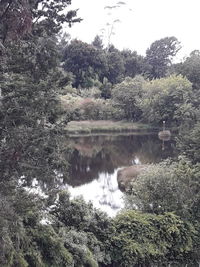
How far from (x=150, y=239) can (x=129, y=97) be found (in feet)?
125

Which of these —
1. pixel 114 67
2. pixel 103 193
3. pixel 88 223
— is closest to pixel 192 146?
pixel 103 193

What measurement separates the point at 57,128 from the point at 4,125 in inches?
49.9

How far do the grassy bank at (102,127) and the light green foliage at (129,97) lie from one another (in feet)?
6.47

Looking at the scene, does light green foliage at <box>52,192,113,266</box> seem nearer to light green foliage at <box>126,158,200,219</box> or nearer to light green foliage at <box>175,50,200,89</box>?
light green foliage at <box>126,158,200,219</box>

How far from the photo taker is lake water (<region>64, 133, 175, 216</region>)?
18.2m

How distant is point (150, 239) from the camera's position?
31.9ft

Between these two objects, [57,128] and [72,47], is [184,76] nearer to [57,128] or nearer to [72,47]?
[72,47]

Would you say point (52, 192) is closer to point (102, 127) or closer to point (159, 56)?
point (102, 127)

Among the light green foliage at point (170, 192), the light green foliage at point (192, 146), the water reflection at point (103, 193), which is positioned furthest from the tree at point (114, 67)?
the light green foliage at point (170, 192)

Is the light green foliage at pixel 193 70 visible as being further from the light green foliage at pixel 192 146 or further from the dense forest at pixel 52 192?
the dense forest at pixel 52 192

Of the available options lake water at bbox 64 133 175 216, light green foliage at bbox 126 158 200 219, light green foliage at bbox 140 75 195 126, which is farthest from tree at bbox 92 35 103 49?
light green foliage at bbox 126 158 200 219

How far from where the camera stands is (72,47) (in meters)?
53.9

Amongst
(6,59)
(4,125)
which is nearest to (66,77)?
(6,59)

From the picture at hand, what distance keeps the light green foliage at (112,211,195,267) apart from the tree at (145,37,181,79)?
180 ft
